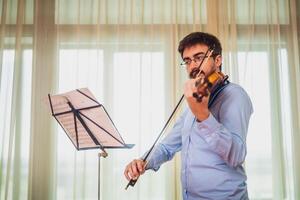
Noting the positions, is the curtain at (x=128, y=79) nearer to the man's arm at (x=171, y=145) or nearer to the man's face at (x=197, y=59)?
the man's arm at (x=171, y=145)

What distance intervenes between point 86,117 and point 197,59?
71 centimetres

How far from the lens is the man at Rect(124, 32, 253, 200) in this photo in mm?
1127

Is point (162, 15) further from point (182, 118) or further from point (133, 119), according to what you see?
point (182, 118)

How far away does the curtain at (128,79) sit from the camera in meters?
2.63

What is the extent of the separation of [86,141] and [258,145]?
1534mm

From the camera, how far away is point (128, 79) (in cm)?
274

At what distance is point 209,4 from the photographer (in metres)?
2.84

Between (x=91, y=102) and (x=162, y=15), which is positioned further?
(x=162, y=15)

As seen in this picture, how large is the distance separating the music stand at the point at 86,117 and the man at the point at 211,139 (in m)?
0.29

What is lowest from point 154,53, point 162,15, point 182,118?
point 182,118

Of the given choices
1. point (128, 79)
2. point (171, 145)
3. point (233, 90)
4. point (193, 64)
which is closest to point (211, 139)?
point (233, 90)

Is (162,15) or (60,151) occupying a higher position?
(162,15)

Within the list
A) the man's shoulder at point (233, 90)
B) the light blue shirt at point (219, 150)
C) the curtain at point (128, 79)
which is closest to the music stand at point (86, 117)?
the light blue shirt at point (219, 150)

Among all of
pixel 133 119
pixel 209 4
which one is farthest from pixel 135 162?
pixel 209 4
